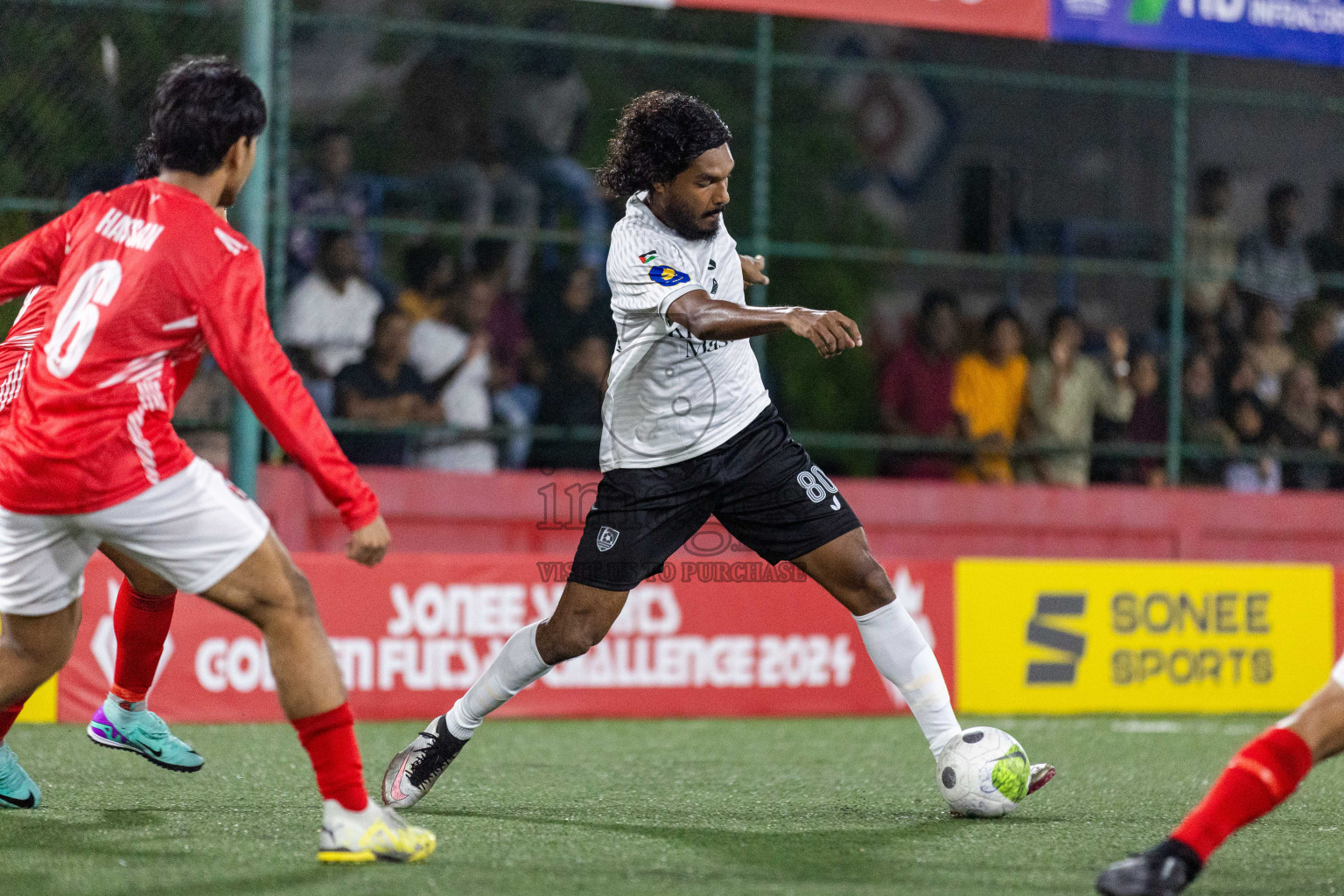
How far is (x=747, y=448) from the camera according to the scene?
5.00m

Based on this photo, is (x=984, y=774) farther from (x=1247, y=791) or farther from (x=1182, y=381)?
(x=1182, y=381)

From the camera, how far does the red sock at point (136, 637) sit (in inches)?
199

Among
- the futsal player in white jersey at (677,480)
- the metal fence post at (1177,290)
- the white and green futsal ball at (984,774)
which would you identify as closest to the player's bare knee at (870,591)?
the futsal player in white jersey at (677,480)

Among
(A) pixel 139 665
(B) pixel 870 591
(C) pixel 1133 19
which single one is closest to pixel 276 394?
(A) pixel 139 665

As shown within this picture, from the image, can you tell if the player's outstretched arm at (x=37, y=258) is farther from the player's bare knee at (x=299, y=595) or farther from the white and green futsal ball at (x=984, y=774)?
the white and green futsal ball at (x=984, y=774)

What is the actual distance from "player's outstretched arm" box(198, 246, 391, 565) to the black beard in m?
1.53

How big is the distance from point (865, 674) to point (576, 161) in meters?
4.47

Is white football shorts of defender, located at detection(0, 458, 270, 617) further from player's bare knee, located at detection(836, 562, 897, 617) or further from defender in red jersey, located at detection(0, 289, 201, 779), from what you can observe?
player's bare knee, located at detection(836, 562, 897, 617)

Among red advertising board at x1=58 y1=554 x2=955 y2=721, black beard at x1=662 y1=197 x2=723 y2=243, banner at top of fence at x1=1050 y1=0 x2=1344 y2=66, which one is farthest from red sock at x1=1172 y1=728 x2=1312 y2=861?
banner at top of fence at x1=1050 y1=0 x2=1344 y2=66

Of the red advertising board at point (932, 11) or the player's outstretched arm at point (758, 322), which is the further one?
the red advertising board at point (932, 11)

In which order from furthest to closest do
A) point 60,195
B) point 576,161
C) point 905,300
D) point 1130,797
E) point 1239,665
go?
1. point 905,300
2. point 576,161
3. point 1239,665
4. point 60,195
5. point 1130,797

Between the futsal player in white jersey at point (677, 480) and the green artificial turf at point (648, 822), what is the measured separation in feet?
1.33

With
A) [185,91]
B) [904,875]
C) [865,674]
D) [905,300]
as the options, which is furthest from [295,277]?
[905,300]

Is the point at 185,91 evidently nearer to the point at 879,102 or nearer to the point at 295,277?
the point at 295,277
